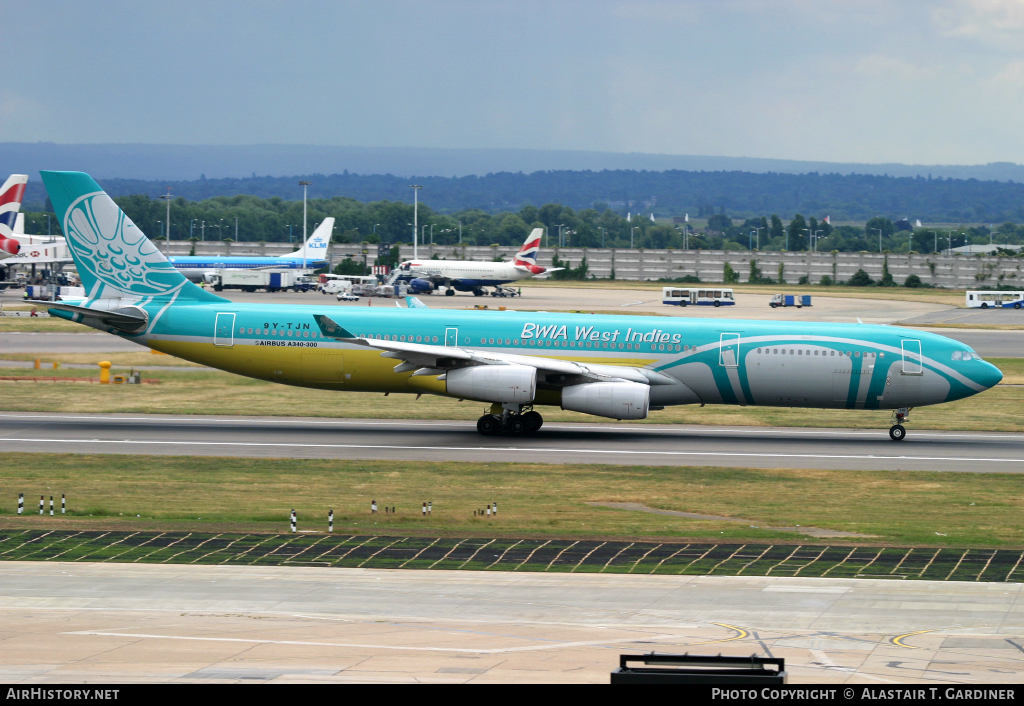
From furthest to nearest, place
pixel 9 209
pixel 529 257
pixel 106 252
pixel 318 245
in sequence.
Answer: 1. pixel 318 245
2. pixel 529 257
3. pixel 9 209
4. pixel 106 252

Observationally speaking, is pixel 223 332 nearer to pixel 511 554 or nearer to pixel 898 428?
pixel 511 554

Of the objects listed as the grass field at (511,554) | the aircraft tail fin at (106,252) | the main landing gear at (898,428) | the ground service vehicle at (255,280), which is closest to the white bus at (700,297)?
the ground service vehicle at (255,280)

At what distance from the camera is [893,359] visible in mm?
39188

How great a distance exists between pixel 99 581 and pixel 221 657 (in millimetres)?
6645

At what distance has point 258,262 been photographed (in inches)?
5610

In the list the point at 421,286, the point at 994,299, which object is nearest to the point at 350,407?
the point at 421,286

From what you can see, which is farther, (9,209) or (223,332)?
(9,209)

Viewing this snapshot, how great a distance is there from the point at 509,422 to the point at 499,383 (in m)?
2.35

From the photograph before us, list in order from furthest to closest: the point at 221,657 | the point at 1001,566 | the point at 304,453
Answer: the point at 304,453 → the point at 1001,566 → the point at 221,657

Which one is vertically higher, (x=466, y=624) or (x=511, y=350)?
(x=511, y=350)

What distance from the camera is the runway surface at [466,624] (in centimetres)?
1416

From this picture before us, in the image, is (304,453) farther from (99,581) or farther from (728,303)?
(728,303)

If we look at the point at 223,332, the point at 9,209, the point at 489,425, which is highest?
the point at 9,209
